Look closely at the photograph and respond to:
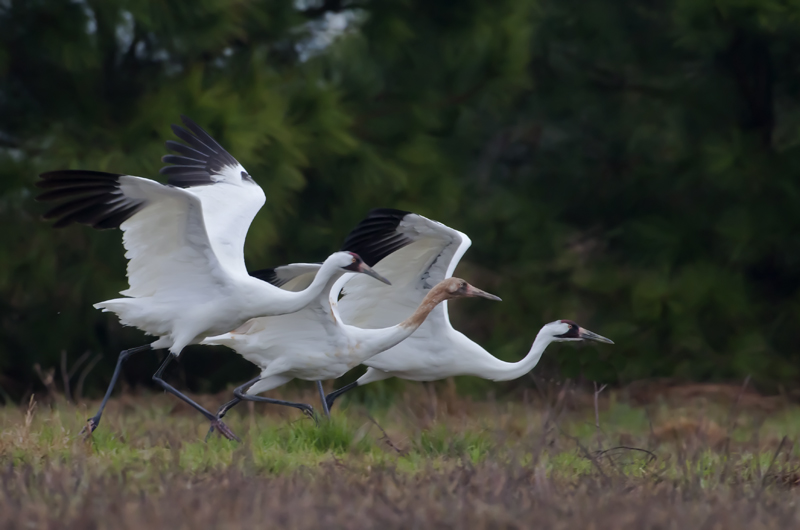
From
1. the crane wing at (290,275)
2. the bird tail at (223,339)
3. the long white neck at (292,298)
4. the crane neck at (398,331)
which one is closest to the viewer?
the long white neck at (292,298)

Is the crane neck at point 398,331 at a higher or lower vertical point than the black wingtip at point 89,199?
lower

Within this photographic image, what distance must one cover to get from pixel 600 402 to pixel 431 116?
3.03 m

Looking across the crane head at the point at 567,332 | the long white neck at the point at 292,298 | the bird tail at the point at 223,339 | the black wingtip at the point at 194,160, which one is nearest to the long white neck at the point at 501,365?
the crane head at the point at 567,332

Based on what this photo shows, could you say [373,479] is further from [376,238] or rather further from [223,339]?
[223,339]

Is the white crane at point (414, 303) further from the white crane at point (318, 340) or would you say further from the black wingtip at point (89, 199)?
the black wingtip at point (89, 199)

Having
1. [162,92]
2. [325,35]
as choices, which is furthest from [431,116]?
[162,92]

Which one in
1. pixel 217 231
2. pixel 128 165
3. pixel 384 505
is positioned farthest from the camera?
pixel 128 165

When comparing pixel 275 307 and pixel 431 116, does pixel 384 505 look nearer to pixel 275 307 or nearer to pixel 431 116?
pixel 275 307

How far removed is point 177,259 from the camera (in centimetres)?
602

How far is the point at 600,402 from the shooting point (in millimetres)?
9352

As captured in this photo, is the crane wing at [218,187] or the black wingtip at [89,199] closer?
the black wingtip at [89,199]

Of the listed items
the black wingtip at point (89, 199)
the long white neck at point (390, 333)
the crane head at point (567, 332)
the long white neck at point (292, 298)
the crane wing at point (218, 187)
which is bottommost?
the crane head at point (567, 332)

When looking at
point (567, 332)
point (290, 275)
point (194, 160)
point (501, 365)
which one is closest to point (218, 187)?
point (194, 160)

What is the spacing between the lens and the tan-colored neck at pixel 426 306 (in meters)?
6.27
